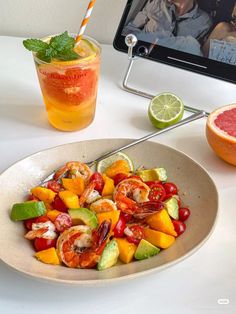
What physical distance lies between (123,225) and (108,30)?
3.06 feet

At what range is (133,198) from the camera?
79 cm

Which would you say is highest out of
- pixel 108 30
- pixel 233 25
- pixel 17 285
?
pixel 233 25

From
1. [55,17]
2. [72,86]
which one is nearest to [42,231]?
[72,86]

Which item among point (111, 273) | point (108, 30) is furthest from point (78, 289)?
point (108, 30)

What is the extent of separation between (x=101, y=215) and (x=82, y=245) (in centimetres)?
7

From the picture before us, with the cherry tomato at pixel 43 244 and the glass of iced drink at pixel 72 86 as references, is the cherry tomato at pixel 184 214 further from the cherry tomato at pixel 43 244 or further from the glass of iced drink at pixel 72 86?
the glass of iced drink at pixel 72 86

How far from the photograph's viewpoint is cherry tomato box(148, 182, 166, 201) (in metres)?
0.80

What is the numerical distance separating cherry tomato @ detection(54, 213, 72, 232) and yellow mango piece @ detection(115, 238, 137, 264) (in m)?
0.09

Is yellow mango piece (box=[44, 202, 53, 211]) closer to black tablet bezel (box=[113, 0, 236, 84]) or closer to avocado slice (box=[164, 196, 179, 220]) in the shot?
avocado slice (box=[164, 196, 179, 220])

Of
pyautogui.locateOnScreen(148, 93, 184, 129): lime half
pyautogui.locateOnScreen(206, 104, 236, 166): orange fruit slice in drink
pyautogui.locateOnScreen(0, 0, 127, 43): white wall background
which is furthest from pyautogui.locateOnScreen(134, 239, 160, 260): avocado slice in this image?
pyautogui.locateOnScreen(0, 0, 127, 43): white wall background

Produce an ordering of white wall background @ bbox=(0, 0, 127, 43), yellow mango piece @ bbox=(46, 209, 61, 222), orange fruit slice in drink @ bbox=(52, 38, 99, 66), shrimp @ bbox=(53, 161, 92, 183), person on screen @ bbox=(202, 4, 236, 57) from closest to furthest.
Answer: yellow mango piece @ bbox=(46, 209, 61, 222), shrimp @ bbox=(53, 161, 92, 183), orange fruit slice in drink @ bbox=(52, 38, 99, 66), person on screen @ bbox=(202, 4, 236, 57), white wall background @ bbox=(0, 0, 127, 43)

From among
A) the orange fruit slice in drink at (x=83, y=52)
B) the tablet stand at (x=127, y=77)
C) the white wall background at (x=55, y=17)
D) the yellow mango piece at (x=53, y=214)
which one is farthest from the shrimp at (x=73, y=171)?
the white wall background at (x=55, y=17)

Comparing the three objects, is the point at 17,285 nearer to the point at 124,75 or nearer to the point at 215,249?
the point at 215,249

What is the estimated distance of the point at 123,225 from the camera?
74 cm
